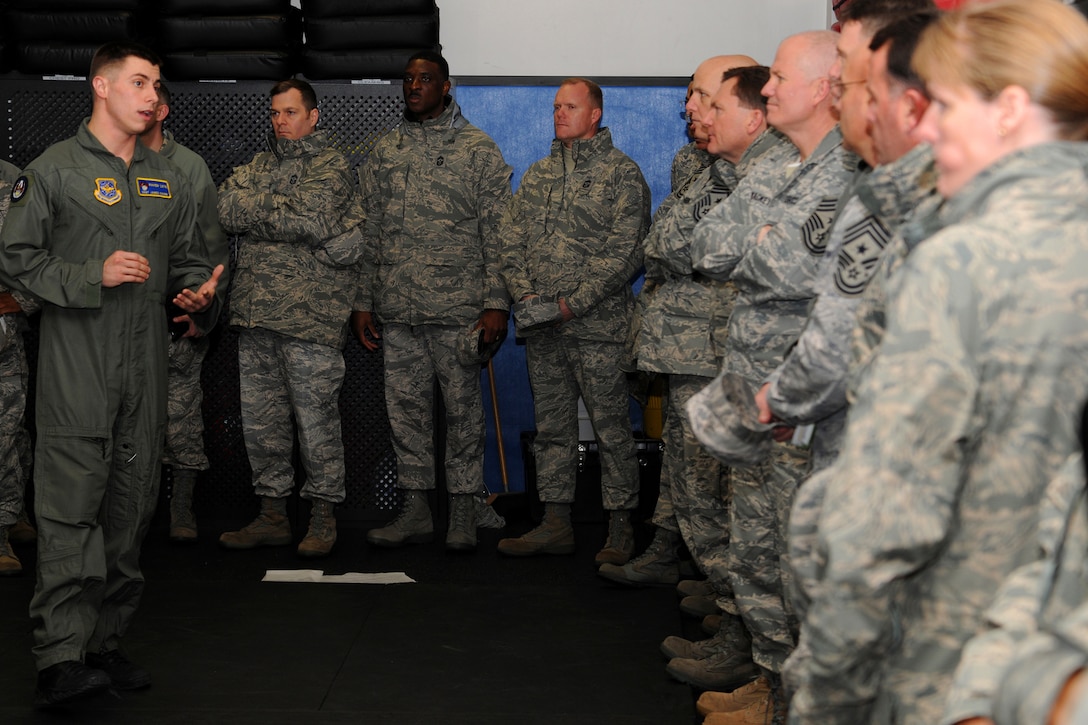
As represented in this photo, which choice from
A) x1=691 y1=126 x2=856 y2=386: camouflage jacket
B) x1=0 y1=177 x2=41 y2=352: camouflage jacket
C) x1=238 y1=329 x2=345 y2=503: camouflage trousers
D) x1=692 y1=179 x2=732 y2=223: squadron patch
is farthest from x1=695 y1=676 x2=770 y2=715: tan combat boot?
x1=0 y1=177 x2=41 y2=352: camouflage jacket

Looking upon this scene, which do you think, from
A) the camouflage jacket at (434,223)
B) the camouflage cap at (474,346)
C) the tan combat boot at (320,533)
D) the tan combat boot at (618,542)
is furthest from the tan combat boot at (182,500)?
the tan combat boot at (618,542)

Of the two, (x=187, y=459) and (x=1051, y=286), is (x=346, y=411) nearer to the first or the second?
(x=187, y=459)

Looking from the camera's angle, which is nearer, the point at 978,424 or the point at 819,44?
the point at 978,424

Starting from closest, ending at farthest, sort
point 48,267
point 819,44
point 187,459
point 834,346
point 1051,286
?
point 1051,286, point 834,346, point 819,44, point 48,267, point 187,459

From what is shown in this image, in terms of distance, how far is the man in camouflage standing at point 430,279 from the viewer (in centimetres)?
456

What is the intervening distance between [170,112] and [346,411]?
1461 mm

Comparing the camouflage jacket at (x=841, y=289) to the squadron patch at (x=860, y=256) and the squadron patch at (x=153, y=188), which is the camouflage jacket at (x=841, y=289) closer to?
the squadron patch at (x=860, y=256)

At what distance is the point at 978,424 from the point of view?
3.95 ft

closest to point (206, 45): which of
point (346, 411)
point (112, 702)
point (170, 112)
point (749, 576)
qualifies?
point (170, 112)

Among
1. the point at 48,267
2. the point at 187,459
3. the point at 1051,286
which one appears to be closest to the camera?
the point at 1051,286

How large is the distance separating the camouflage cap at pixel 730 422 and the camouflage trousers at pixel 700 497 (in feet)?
4.09

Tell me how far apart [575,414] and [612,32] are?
1.93m

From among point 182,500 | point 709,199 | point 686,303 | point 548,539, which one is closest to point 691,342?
point 686,303

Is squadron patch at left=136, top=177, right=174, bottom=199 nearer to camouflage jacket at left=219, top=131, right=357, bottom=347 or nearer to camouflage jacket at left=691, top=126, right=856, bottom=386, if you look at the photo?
camouflage jacket at left=219, top=131, right=357, bottom=347
